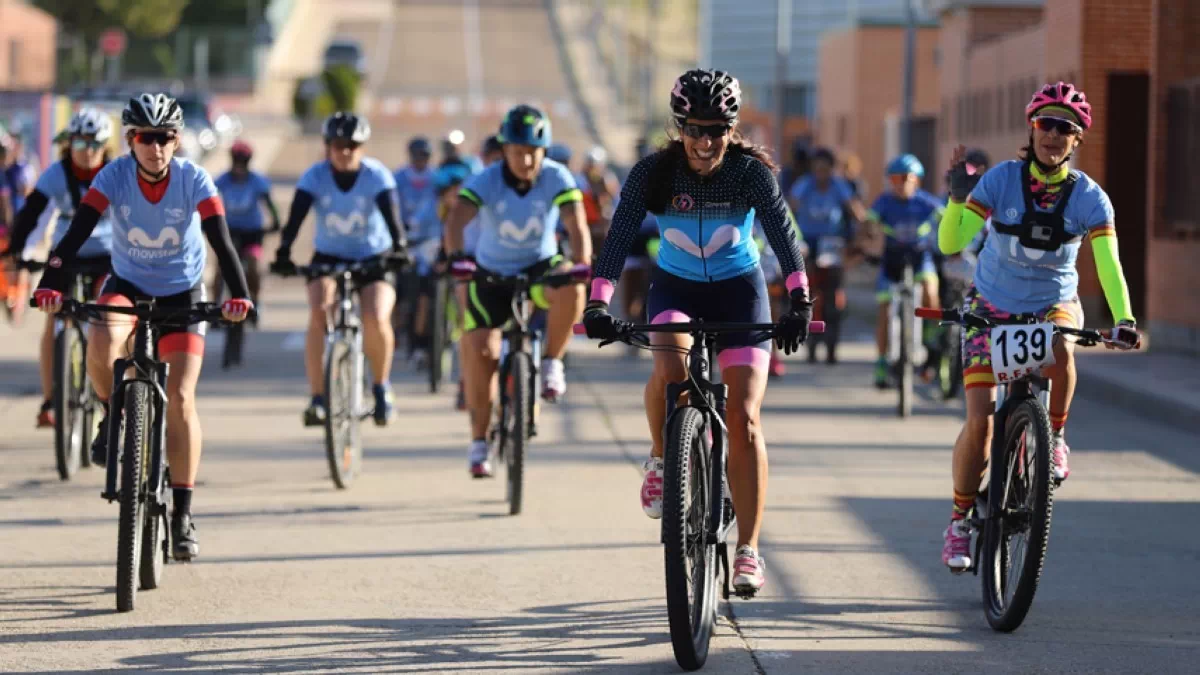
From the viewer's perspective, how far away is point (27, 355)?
845 inches

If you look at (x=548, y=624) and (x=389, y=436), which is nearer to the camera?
(x=548, y=624)

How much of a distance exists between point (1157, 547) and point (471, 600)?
3.35 metres

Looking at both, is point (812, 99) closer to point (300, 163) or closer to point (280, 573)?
point (300, 163)

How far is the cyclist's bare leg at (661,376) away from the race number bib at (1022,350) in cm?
117

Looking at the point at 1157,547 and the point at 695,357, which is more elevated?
the point at 695,357

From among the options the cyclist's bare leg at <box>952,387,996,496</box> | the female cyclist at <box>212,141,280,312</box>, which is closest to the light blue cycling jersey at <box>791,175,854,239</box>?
the female cyclist at <box>212,141,280,312</box>

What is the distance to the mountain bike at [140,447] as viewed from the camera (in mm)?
8648

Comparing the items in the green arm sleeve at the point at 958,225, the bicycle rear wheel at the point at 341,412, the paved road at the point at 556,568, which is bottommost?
the paved road at the point at 556,568

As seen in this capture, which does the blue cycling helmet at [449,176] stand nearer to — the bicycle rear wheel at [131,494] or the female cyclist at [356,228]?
the female cyclist at [356,228]

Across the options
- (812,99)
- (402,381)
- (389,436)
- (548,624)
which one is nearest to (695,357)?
(548,624)

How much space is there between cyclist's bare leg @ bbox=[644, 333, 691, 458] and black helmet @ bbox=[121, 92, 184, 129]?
2.18 meters

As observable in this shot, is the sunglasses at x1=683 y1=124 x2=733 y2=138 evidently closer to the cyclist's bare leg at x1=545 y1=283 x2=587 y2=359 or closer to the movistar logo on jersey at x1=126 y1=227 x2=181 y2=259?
the movistar logo on jersey at x1=126 y1=227 x2=181 y2=259

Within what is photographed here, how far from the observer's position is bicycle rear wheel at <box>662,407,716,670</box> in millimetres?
7348

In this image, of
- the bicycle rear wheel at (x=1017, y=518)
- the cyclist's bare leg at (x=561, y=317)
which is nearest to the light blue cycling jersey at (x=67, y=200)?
the cyclist's bare leg at (x=561, y=317)
